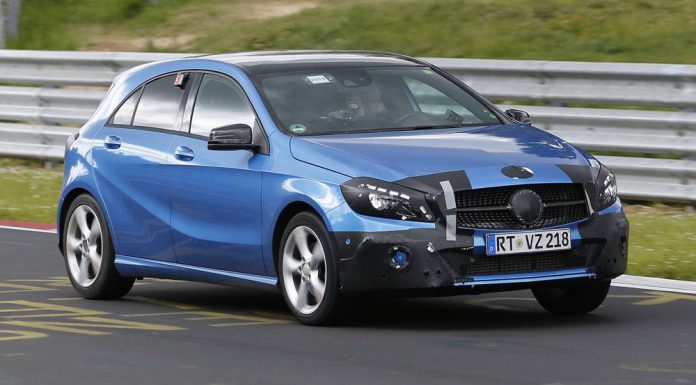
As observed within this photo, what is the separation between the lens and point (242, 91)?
976 centimetres

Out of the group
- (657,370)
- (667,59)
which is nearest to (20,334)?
(657,370)

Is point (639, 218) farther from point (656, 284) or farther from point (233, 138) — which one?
point (233, 138)

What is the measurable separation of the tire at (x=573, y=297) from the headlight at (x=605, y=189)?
46 centimetres

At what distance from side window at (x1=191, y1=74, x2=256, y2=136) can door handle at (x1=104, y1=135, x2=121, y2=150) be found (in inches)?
29.4

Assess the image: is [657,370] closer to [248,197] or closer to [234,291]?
[248,197]

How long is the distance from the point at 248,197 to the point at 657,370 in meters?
2.77

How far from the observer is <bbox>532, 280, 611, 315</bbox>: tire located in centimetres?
924

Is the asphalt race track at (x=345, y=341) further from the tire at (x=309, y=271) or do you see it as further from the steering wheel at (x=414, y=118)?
the steering wheel at (x=414, y=118)

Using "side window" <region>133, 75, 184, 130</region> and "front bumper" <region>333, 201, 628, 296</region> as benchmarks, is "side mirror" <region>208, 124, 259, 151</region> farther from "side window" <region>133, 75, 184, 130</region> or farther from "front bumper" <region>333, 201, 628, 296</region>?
"front bumper" <region>333, 201, 628, 296</region>

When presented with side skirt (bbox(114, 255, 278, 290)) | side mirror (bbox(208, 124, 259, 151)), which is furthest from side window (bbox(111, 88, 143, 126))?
side mirror (bbox(208, 124, 259, 151))

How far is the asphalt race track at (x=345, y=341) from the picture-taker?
740 cm

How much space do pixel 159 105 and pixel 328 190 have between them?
7.16 feet

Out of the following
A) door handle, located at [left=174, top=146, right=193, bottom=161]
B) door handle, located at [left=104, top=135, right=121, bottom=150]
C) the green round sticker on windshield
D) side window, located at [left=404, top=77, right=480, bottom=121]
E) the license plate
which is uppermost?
side window, located at [left=404, top=77, right=480, bottom=121]

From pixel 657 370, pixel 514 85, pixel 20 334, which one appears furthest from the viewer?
pixel 514 85
